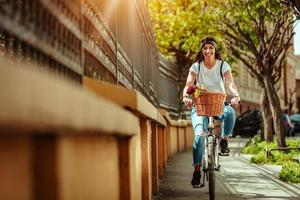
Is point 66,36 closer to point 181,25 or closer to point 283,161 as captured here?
point 283,161

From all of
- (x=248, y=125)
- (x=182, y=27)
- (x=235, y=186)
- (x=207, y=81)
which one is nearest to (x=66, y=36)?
(x=207, y=81)

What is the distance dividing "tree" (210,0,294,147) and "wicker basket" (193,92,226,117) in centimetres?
946

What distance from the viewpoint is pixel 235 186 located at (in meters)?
9.37

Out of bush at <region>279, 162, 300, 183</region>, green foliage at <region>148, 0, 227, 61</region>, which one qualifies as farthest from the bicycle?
green foliage at <region>148, 0, 227, 61</region>

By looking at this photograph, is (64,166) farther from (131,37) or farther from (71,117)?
(131,37)

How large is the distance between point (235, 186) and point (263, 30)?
10923mm

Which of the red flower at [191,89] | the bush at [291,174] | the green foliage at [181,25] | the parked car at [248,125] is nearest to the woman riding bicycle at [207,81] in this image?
the red flower at [191,89]

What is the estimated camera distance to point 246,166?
13.6m

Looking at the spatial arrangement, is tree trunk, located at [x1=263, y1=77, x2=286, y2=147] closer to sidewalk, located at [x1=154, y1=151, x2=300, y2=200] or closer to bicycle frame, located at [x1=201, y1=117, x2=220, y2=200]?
sidewalk, located at [x1=154, y1=151, x2=300, y2=200]

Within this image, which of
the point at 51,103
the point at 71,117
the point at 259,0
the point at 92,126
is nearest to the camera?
the point at 51,103

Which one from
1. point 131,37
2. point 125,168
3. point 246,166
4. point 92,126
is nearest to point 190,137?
point 246,166

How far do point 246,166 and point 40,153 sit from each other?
12059mm

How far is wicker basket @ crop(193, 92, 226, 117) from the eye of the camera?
24.5ft

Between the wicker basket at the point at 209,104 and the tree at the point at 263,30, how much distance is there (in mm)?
9462
